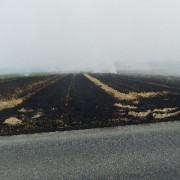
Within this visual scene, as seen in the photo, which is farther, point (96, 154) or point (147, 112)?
point (147, 112)

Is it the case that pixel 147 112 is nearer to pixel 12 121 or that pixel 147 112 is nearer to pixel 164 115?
pixel 164 115

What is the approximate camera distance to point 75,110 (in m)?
27.0

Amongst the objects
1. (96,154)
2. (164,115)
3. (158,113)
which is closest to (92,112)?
(158,113)

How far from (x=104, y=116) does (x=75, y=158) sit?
29.5 feet

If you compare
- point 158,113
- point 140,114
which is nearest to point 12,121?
point 140,114

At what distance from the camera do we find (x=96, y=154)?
15219 millimetres

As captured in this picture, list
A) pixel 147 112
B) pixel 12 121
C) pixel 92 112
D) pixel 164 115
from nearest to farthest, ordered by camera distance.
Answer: pixel 164 115, pixel 12 121, pixel 147 112, pixel 92 112

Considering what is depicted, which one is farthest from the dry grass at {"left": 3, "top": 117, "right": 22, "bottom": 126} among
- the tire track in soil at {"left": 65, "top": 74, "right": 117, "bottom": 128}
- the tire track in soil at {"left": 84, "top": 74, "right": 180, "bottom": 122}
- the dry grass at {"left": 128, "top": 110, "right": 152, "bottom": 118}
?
the dry grass at {"left": 128, "top": 110, "right": 152, "bottom": 118}

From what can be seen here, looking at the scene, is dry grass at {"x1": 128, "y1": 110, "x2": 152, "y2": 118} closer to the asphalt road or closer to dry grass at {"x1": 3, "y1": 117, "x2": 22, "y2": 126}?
the asphalt road

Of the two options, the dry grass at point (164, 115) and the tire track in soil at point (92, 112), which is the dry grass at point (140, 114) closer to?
the dry grass at point (164, 115)

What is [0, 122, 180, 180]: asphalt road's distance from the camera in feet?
44.0

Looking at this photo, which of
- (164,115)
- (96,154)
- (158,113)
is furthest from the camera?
(158,113)

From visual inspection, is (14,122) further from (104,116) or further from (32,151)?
(32,151)

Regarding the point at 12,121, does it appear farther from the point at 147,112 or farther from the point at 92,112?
the point at 147,112
